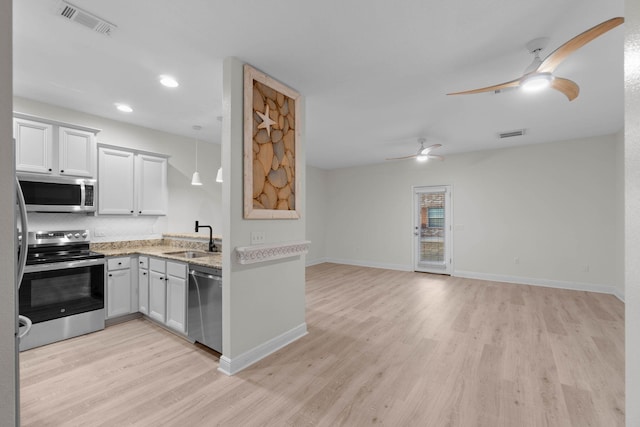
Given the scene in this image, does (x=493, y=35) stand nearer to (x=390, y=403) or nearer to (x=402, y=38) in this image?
(x=402, y=38)

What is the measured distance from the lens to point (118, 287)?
3.46 m

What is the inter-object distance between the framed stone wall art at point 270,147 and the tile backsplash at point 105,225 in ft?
9.08

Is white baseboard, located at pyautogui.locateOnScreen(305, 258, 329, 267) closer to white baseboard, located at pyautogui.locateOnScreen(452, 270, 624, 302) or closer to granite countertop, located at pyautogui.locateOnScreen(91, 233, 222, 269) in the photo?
white baseboard, located at pyautogui.locateOnScreen(452, 270, 624, 302)

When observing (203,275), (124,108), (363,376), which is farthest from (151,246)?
(363,376)

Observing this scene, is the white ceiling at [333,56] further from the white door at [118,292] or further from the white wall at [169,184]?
the white door at [118,292]

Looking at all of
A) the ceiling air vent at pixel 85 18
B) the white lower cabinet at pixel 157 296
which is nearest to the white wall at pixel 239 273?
the ceiling air vent at pixel 85 18

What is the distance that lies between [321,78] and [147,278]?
10.7 ft

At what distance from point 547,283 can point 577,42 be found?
17.3ft

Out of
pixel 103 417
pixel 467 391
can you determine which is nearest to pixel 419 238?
pixel 467 391

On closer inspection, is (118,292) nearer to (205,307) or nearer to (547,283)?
(205,307)

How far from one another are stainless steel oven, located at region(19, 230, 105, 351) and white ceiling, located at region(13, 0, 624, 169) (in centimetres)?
183

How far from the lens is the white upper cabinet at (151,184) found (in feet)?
13.6

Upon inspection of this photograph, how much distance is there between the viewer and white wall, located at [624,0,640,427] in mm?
941

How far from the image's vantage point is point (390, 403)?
2049 millimetres
